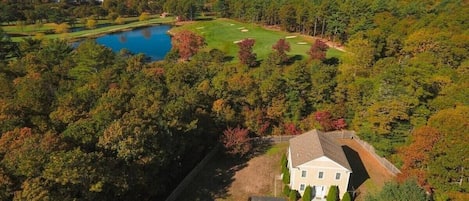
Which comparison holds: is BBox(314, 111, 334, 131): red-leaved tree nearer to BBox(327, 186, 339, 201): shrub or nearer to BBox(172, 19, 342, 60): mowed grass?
BBox(327, 186, 339, 201): shrub

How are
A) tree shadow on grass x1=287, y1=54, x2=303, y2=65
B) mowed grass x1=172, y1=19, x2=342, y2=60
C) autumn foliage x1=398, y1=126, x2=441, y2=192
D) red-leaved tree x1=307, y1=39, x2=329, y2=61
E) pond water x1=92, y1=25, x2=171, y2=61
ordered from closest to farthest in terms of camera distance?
autumn foliage x1=398, y1=126, x2=441, y2=192
red-leaved tree x1=307, y1=39, x2=329, y2=61
tree shadow on grass x1=287, y1=54, x2=303, y2=65
mowed grass x1=172, y1=19, x2=342, y2=60
pond water x1=92, y1=25, x2=171, y2=61

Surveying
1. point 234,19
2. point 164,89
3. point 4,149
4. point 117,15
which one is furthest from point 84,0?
point 4,149

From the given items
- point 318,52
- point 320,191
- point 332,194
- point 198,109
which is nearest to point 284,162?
point 320,191

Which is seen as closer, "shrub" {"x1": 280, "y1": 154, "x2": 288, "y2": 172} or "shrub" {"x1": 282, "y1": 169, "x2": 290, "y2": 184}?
"shrub" {"x1": 282, "y1": 169, "x2": 290, "y2": 184}

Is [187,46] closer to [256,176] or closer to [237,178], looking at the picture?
[237,178]

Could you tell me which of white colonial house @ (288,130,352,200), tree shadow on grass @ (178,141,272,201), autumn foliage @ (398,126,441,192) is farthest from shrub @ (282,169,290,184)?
autumn foliage @ (398,126,441,192)

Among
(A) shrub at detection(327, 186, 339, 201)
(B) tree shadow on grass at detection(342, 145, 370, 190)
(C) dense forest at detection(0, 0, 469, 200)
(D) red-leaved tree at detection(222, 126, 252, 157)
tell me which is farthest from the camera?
(D) red-leaved tree at detection(222, 126, 252, 157)

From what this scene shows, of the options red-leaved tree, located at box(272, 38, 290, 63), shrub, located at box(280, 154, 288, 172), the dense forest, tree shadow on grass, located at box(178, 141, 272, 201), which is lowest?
tree shadow on grass, located at box(178, 141, 272, 201)
